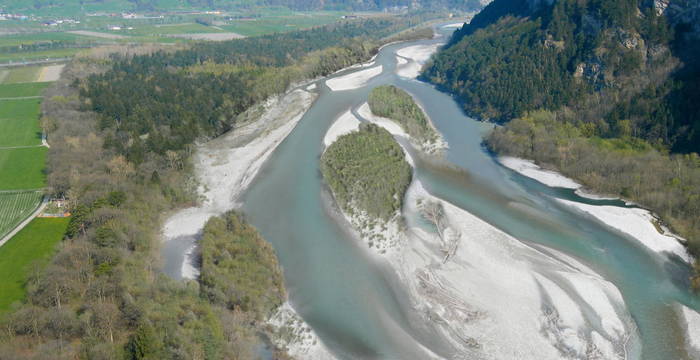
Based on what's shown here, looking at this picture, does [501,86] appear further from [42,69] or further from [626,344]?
[42,69]

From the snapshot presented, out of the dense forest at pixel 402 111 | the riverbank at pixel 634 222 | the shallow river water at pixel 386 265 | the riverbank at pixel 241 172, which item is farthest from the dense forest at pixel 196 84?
the riverbank at pixel 634 222

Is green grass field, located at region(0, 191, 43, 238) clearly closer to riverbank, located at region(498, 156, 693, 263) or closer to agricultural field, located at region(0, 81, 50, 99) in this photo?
riverbank, located at region(498, 156, 693, 263)

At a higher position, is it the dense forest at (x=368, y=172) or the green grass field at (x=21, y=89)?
the dense forest at (x=368, y=172)

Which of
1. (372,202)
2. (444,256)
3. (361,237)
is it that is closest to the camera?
(444,256)

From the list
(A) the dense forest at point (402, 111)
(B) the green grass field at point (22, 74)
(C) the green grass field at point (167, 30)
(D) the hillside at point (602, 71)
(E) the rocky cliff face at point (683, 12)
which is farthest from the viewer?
(C) the green grass field at point (167, 30)

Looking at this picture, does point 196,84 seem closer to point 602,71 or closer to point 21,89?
point 21,89

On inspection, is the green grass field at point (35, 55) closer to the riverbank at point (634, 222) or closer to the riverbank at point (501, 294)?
the riverbank at point (501, 294)

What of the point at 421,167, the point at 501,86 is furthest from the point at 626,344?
the point at 501,86
